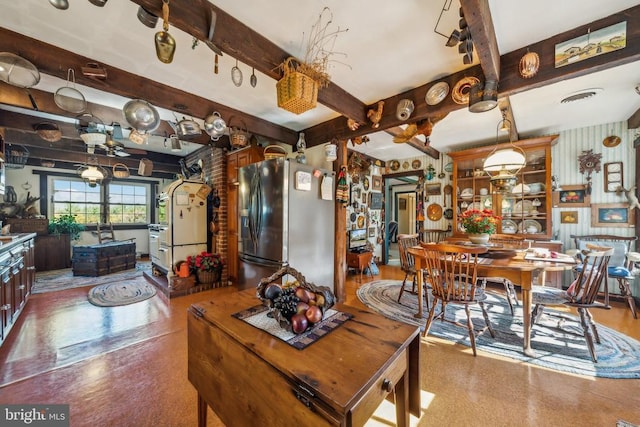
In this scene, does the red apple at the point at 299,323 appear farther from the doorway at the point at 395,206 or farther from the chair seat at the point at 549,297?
the doorway at the point at 395,206

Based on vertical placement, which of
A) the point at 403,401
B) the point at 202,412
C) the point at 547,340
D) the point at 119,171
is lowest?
the point at 547,340

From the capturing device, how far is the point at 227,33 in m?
1.56

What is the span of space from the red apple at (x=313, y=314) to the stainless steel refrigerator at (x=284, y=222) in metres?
1.84

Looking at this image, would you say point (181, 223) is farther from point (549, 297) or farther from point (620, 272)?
point (620, 272)

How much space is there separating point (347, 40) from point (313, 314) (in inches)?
76.2

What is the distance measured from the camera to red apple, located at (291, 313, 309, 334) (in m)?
1.01

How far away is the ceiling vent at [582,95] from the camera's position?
2.57 metres

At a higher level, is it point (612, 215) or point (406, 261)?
point (612, 215)

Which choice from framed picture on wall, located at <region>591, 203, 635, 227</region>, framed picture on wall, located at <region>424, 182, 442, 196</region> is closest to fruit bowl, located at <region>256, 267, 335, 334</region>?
framed picture on wall, located at <region>424, 182, 442, 196</region>

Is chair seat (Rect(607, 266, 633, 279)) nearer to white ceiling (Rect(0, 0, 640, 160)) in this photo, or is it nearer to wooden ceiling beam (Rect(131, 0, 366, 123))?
white ceiling (Rect(0, 0, 640, 160))

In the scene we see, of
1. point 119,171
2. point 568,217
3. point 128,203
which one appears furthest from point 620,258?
point 128,203

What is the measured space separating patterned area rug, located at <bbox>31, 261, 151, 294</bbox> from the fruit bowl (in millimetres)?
4877

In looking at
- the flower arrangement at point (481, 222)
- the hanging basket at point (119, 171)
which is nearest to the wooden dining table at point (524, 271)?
the flower arrangement at point (481, 222)

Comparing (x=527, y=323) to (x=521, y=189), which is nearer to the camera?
(x=527, y=323)
